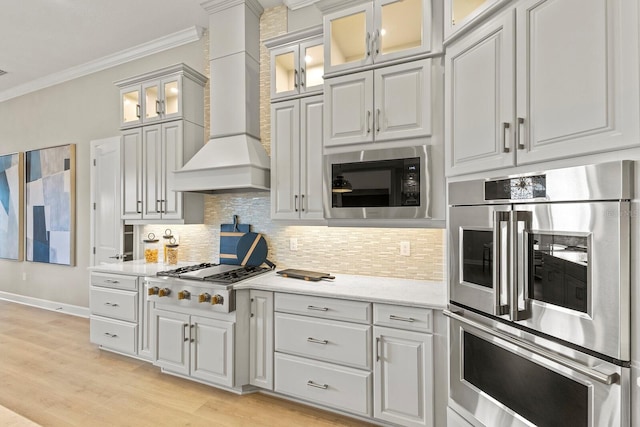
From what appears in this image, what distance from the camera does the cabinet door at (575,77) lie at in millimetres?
1117

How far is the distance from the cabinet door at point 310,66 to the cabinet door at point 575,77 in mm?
1580

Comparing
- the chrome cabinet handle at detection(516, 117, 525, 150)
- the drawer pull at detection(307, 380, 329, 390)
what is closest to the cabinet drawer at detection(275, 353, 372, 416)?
the drawer pull at detection(307, 380, 329, 390)

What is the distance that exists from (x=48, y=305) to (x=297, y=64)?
5.18 meters

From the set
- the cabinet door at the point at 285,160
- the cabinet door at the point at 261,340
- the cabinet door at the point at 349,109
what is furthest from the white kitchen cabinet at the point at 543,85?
the cabinet door at the point at 261,340

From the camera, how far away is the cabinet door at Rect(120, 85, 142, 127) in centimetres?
358

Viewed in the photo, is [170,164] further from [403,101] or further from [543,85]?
[543,85]

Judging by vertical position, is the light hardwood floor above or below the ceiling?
below

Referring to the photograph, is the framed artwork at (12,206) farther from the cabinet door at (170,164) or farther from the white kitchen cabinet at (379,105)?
the white kitchen cabinet at (379,105)

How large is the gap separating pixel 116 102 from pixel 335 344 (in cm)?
418

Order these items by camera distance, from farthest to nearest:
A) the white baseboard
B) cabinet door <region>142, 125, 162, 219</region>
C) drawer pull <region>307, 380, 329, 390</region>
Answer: the white baseboard, cabinet door <region>142, 125, 162, 219</region>, drawer pull <region>307, 380, 329, 390</region>

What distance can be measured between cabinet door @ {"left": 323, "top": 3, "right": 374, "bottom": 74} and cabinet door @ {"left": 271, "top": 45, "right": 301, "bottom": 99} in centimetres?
35

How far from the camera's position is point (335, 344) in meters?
2.25

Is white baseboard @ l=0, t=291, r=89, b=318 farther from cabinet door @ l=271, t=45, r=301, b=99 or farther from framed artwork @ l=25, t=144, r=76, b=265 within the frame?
cabinet door @ l=271, t=45, r=301, b=99

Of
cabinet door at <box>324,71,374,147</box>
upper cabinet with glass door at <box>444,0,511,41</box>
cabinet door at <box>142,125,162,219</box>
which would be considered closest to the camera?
upper cabinet with glass door at <box>444,0,511,41</box>
